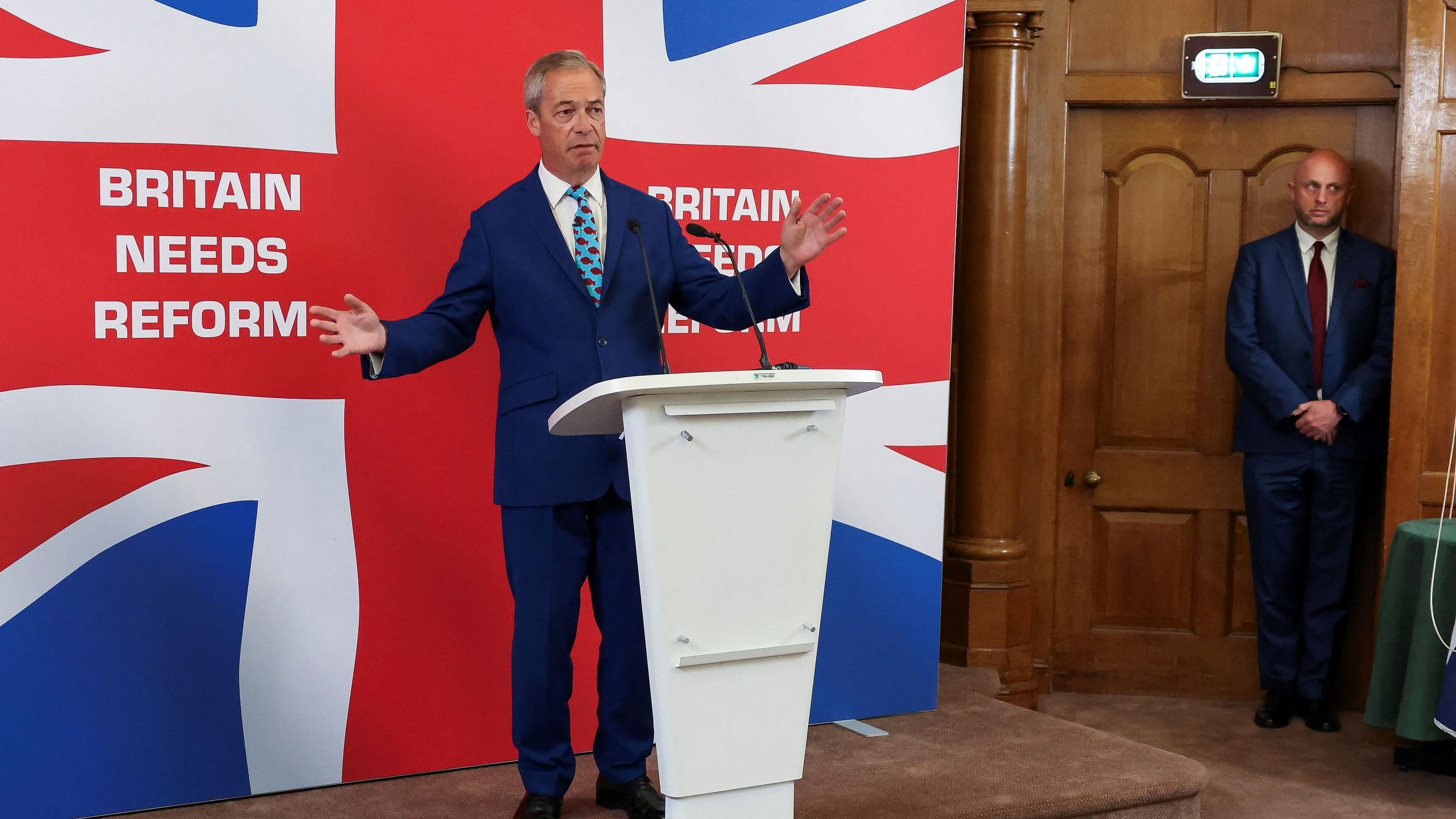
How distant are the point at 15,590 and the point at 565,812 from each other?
48.3 inches

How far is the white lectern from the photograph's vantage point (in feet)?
6.75

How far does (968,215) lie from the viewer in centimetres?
445

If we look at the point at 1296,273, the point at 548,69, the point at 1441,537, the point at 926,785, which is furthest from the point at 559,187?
the point at 1296,273

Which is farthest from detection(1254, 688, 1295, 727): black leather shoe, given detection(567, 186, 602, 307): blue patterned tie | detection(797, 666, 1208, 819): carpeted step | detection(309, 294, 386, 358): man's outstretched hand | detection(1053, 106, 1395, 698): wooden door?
detection(309, 294, 386, 358): man's outstretched hand

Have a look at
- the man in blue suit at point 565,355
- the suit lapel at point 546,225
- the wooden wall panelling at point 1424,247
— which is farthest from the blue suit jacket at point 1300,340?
the suit lapel at point 546,225

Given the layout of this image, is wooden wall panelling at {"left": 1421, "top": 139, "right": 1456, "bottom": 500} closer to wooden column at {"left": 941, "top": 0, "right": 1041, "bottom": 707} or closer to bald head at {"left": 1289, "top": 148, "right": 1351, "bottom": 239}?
bald head at {"left": 1289, "top": 148, "right": 1351, "bottom": 239}

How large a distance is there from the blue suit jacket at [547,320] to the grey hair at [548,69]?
0.56 feet

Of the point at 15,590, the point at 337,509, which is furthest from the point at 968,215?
the point at 15,590

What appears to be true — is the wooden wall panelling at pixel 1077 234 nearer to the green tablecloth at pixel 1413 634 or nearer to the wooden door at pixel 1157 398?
the wooden door at pixel 1157 398

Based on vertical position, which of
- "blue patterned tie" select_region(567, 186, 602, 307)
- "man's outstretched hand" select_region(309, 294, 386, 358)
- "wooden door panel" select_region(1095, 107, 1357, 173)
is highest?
"wooden door panel" select_region(1095, 107, 1357, 173)

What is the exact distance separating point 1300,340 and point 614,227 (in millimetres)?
2678

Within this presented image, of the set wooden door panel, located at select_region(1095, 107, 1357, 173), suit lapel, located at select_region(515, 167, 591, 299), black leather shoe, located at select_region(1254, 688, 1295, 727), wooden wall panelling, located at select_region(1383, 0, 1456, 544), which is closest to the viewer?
suit lapel, located at select_region(515, 167, 591, 299)

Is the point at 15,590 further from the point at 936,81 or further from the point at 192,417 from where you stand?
the point at 936,81

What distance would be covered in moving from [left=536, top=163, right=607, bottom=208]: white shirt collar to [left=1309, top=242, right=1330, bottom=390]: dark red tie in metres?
2.70
